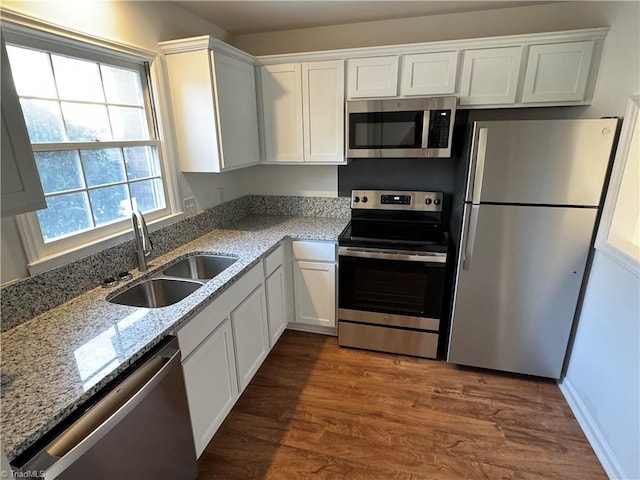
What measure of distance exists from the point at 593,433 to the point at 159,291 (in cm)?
251

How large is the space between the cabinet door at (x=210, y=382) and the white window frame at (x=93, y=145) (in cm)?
75

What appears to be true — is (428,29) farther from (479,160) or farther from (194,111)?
(194,111)

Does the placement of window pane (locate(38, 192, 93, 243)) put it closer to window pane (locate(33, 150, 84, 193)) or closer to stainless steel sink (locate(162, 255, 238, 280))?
window pane (locate(33, 150, 84, 193))

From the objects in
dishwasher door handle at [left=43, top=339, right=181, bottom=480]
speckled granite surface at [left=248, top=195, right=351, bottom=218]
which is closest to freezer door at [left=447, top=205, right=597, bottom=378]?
speckled granite surface at [left=248, top=195, right=351, bottom=218]

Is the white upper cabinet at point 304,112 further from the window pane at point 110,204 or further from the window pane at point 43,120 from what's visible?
the window pane at point 43,120

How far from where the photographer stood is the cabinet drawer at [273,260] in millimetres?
2244

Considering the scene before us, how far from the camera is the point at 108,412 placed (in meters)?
1.05

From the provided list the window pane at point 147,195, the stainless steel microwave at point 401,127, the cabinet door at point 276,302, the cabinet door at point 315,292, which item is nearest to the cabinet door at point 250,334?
the cabinet door at point 276,302

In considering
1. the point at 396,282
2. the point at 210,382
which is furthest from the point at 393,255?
the point at 210,382

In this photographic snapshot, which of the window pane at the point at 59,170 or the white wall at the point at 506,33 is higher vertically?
the white wall at the point at 506,33

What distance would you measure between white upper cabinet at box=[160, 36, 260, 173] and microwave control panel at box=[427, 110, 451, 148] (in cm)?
134

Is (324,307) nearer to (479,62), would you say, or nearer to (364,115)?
(364,115)

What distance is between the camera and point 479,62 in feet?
7.07

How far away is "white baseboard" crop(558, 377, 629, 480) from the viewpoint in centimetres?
161
